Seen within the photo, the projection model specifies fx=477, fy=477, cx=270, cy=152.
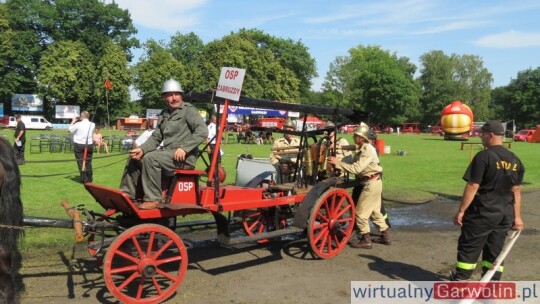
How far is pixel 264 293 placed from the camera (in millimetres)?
5215

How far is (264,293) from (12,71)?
68.8 meters

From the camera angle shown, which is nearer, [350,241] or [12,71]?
[350,241]

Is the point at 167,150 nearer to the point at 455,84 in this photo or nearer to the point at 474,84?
the point at 455,84

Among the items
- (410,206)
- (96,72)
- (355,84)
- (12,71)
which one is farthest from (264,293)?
(355,84)

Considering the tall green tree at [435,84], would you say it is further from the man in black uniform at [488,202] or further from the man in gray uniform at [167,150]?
the man in gray uniform at [167,150]

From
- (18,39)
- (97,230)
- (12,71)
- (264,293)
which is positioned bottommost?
(264,293)

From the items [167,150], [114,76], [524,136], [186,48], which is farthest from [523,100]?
[167,150]

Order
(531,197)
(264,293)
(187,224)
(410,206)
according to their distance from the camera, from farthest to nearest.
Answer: (531,197)
(410,206)
(187,224)
(264,293)

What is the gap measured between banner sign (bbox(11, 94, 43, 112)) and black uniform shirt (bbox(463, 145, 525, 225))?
68.2 metres

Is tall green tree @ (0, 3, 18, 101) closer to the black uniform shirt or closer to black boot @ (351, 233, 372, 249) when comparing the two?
black boot @ (351, 233, 372, 249)

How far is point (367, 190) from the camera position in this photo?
7469 mm

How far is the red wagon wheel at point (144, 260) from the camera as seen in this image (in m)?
4.59

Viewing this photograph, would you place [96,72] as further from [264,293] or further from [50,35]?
[264,293]

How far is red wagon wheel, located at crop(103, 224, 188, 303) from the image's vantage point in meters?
4.59
